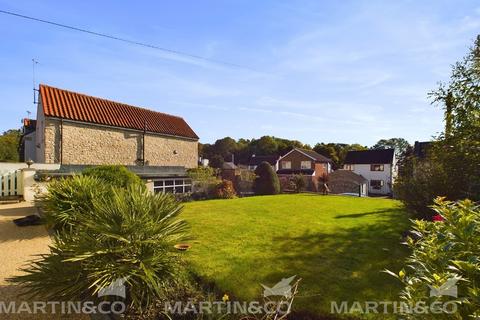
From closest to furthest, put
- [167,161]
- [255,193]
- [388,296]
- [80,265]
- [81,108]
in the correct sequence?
[80,265] < [388,296] < [81,108] < [255,193] < [167,161]

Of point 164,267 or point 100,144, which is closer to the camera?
point 164,267

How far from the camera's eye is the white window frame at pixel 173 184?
74.9 ft

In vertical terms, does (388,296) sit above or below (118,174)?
below

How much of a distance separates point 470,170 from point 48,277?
10.7 metres

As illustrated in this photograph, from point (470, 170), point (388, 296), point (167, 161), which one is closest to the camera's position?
point (388, 296)

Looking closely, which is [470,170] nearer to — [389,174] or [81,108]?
[81,108]

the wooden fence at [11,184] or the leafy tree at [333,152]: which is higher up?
the leafy tree at [333,152]

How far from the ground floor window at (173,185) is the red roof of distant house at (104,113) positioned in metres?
7.05

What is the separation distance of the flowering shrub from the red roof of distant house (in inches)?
956

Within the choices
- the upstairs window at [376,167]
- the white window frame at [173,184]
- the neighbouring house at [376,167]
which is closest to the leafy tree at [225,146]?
the neighbouring house at [376,167]

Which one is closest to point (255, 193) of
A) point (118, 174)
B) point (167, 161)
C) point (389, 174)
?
point (167, 161)

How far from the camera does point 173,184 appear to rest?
2452 cm

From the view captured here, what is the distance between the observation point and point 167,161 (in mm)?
30344

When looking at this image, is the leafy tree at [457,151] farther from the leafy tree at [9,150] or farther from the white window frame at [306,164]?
the white window frame at [306,164]
